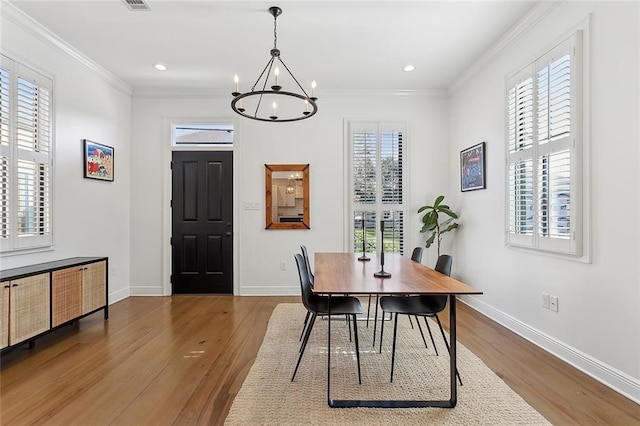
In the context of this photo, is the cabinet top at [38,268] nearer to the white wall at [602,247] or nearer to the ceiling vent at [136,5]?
the ceiling vent at [136,5]

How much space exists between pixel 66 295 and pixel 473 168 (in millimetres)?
4667

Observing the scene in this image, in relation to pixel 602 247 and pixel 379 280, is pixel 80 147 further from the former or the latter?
pixel 602 247

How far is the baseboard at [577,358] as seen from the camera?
6.88ft

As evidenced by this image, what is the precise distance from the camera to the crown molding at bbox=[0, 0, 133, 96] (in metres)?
2.88

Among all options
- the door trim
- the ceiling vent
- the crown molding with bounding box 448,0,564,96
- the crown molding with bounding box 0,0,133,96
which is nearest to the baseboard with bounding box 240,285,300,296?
the door trim

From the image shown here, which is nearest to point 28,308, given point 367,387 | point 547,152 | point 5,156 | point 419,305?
point 5,156

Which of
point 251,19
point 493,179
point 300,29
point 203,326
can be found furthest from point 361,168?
point 203,326

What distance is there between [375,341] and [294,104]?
352cm

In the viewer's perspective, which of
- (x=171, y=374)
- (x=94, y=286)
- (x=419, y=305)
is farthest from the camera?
(x=94, y=286)

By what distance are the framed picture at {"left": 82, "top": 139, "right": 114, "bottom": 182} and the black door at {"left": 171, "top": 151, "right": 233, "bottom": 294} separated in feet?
2.66

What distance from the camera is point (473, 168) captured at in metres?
4.10

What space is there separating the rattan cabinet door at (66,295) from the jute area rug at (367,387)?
1.90m

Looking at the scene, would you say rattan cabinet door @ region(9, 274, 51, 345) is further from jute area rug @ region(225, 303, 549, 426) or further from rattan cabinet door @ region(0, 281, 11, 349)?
jute area rug @ region(225, 303, 549, 426)

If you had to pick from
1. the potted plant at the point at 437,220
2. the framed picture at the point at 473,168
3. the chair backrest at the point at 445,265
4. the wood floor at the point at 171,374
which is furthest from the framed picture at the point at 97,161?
the framed picture at the point at 473,168
